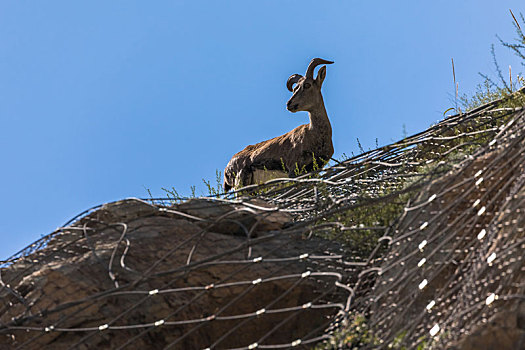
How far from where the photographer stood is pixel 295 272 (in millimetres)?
3191

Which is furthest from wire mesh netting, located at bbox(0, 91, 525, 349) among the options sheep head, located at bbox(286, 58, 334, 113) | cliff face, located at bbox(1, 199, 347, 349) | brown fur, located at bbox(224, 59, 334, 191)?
sheep head, located at bbox(286, 58, 334, 113)

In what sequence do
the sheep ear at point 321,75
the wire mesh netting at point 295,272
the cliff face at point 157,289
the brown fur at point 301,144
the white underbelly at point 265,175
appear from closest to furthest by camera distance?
1. the wire mesh netting at point 295,272
2. the cliff face at point 157,289
3. the brown fur at point 301,144
4. the white underbelly at point 265,175
5. the sheep ear at point 321,75

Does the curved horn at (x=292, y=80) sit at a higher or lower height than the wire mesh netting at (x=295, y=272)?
higher

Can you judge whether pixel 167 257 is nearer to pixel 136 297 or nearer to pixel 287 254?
pixel 136 297

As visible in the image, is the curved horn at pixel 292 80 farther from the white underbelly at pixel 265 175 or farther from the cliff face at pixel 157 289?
the cliff face at pixel 157 289

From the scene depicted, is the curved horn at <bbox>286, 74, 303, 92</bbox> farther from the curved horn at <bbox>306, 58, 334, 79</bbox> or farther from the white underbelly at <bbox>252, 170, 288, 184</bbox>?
the white underbelly at <bbox>252, 170, 288, 184</bbox>

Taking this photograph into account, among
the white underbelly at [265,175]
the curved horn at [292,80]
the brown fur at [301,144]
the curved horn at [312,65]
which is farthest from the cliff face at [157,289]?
the curved horn at [292,80]

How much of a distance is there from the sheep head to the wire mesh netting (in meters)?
3.49

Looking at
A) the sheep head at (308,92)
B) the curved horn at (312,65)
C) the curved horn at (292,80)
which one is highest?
the curved horn at (292,80)

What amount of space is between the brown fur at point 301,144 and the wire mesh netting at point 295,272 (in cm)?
319

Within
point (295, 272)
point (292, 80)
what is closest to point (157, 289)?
point (295, 272)

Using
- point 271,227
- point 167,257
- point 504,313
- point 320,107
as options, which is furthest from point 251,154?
point 504,313

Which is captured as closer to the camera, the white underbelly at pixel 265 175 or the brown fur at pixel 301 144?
the brown fur at pixel 301 144

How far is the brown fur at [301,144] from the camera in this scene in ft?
23.5
